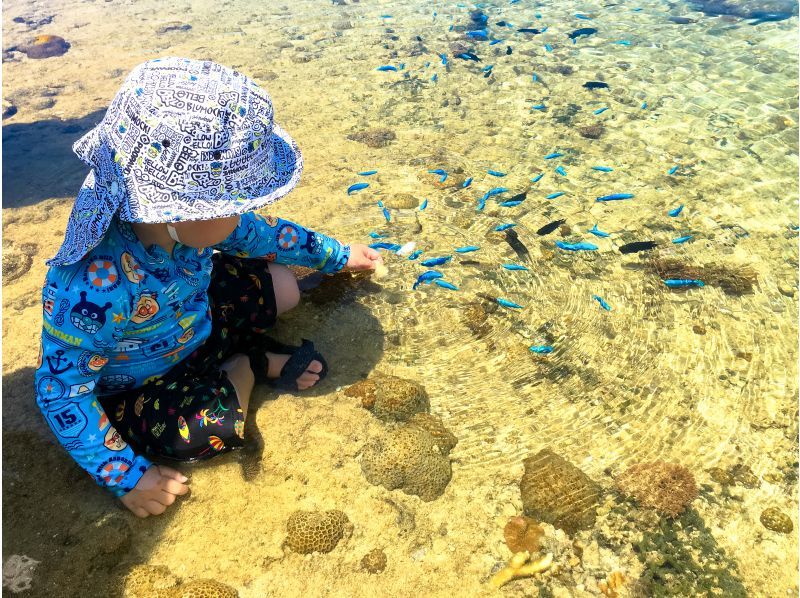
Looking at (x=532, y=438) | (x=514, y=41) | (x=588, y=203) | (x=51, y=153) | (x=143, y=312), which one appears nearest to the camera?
Answer: (x=143, y=312)

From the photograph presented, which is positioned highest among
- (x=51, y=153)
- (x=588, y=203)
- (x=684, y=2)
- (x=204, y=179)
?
(x=204, y=179)

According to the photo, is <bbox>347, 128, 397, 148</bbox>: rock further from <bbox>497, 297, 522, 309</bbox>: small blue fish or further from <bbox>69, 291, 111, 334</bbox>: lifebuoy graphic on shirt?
<bbox>69, 291, 111, 334</bbox>: lifebuoy graphic on shirt

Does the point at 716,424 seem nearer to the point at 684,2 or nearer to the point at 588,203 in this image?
the point at 588,203

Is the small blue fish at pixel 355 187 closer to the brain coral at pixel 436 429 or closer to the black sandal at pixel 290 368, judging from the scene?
the black sandal at pixel 290 368

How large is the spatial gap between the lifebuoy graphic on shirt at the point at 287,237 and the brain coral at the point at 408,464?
1.33 meters

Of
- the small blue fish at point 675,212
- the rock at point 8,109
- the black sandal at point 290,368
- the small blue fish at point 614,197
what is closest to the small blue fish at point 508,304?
the black sandal at point 290,368

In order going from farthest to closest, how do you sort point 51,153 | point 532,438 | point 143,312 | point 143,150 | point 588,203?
point 51,153, point 588,203, point 532,438, point 143,312, point 143,150

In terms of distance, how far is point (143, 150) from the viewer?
208cm

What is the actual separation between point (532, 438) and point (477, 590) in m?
0.94

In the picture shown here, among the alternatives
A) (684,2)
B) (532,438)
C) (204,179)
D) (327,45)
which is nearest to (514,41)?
(327,45)

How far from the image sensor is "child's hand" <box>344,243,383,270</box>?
12.8ft

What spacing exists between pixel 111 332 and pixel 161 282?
0.31m

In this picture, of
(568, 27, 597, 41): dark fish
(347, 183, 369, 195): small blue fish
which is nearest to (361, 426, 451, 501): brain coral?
(347, 183, 369, 195): small blue fish

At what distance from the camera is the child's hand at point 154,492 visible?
2706 millimetres
